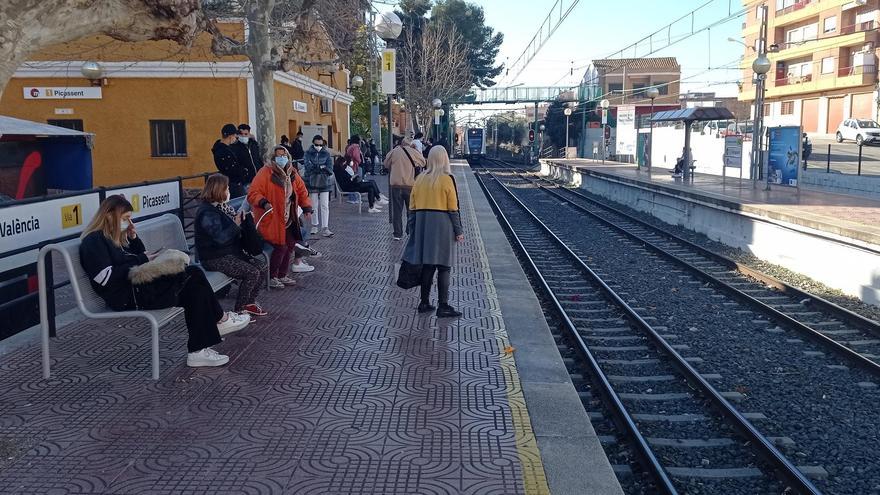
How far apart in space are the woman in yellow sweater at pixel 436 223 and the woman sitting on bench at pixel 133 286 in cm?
230

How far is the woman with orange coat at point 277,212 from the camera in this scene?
29.0ft

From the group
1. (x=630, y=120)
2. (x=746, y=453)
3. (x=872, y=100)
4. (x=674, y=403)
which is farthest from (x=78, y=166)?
(x=872, y=100)

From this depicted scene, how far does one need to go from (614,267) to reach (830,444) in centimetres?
809

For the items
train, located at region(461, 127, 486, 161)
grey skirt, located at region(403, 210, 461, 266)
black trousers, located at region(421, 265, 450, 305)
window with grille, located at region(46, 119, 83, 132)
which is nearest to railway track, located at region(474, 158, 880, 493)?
black trousers, located at region(421, 265, 450, 305)

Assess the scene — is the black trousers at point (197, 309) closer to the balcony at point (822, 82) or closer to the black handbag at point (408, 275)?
the black handbag at point (408, 275)

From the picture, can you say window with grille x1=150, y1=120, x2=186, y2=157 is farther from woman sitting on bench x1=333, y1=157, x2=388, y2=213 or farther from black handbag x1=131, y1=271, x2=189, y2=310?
black handbag x1=131, y1=271, x2=189, y2=310

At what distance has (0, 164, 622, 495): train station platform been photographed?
427 cm

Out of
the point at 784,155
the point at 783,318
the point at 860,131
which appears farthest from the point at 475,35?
the point at 783,318

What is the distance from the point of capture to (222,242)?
7418 millimetres

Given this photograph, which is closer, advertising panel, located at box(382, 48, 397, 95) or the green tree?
advertising panel, located at box(382, 48, 397, 95)

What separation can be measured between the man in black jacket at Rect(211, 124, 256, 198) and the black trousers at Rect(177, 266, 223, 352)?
5.25m

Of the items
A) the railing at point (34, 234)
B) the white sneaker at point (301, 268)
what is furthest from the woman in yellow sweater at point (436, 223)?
the railing at point (34, 234)

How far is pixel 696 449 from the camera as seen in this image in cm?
569

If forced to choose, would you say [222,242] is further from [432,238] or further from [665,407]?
[665,407]
